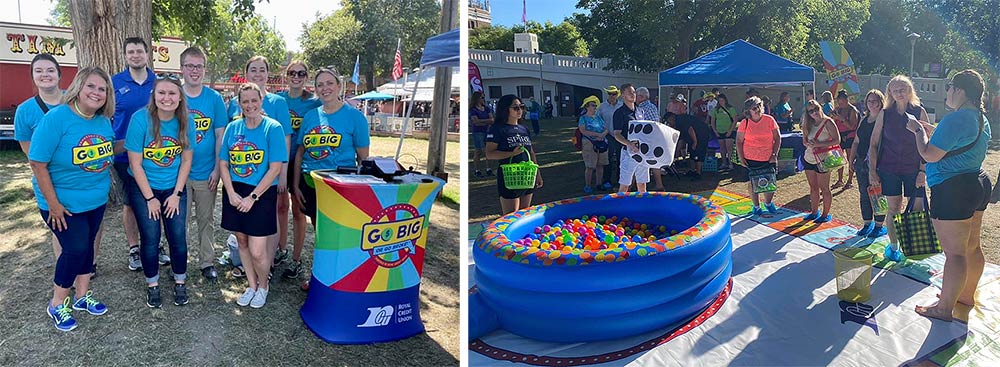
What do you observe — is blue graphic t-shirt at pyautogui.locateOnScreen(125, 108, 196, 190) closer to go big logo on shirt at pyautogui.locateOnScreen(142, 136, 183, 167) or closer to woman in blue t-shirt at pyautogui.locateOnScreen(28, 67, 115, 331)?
go big logo on shirt at pyautogui.locateOnScreen(142, 136, 183, 167)

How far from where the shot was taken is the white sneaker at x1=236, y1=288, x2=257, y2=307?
3062 millimetres

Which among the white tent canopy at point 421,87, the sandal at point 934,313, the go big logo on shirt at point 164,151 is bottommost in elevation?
the sandal at point 934,313

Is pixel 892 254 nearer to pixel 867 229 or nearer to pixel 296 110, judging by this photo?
pixel 867 229

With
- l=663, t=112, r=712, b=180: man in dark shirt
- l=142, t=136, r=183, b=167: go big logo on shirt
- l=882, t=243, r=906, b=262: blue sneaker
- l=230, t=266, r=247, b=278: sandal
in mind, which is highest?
l=663, t=112, r=712, b=180: man in dark shirt

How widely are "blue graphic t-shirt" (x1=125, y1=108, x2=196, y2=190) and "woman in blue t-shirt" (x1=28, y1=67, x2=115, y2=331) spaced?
113 millimetres

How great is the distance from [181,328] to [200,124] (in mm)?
948

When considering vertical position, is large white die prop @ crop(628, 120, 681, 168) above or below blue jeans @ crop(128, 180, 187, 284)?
above

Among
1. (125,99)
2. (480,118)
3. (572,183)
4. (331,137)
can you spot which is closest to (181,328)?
(331,137)

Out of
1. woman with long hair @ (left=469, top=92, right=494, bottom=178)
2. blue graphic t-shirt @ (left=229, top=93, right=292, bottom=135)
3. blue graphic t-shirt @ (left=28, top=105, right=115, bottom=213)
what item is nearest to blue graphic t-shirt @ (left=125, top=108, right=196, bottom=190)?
blue graphic t-shirt @ (left=28, top=105, right=115, bottom=213)

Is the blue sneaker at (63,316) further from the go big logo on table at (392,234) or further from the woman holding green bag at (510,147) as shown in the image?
the woman holding green bag at (510,147)

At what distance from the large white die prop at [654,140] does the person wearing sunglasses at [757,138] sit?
0.32m

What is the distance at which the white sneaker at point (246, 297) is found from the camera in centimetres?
306

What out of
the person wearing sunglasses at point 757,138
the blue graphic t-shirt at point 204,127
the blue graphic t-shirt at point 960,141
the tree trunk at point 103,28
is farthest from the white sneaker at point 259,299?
the blue graphic t-shirt at point 960,141

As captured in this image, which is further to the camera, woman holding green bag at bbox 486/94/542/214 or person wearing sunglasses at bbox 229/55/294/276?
person wearing sunglasses at bbox 229/55/294/276
